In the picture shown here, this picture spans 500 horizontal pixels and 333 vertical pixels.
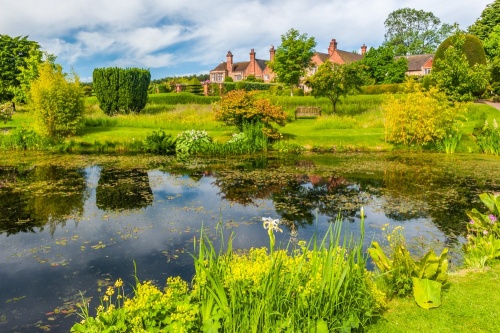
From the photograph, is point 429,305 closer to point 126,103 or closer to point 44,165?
point 44,165

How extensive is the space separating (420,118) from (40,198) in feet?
56.1

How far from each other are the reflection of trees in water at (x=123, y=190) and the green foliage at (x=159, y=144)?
4544 mm

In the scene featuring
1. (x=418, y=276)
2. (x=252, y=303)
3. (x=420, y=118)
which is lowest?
(x=418, y=276)

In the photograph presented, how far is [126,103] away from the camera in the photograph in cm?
2872

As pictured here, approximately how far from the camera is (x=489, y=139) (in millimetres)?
18828

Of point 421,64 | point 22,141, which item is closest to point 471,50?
point 421,64

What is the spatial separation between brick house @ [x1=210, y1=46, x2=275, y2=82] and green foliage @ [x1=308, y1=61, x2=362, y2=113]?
5882 centimetres

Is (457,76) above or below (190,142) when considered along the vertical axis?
above

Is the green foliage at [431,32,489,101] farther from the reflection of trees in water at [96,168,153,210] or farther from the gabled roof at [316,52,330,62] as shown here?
the gabled roof at [316,52,330,62]

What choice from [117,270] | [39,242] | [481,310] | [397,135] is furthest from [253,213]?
[397,135]

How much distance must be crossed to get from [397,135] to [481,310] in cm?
1615

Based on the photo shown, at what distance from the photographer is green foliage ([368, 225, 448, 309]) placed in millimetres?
4902

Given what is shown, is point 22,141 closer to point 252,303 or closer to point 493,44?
point 252,303

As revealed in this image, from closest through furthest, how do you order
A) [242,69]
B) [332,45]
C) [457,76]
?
[457,76] < [332,45] < [242,69]
